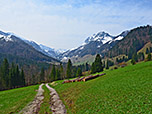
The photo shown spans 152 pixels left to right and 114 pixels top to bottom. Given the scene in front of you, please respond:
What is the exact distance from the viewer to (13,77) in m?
105

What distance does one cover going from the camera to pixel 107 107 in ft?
67.1

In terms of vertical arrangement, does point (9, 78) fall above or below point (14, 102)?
above

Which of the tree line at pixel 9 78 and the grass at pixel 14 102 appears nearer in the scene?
the grass at pixel 14 102

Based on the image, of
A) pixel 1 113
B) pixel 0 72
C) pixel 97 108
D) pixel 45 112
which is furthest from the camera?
pixel 0 72

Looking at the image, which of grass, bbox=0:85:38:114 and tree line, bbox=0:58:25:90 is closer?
grass, bbox=0:85:38:114

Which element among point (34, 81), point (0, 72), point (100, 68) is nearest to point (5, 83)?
point (0, 72)

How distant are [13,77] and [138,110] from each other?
106690mm

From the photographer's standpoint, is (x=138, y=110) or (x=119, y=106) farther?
(x=119, y=106)

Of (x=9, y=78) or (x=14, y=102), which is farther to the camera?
(x=9, y=78)

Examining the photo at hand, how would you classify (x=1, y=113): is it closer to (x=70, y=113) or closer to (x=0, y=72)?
(x=70, y=113)

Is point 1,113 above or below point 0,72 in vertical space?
below

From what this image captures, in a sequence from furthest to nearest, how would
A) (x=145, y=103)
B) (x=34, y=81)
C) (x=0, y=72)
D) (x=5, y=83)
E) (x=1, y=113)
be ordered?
(x=34, y=81) → (x=0, y=72) → (x=5, y=83) → (x=1, y=113) → (x=145, y=103)

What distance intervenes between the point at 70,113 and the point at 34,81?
13946 centimetres

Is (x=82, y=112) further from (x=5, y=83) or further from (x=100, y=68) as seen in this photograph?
(x=5, y=83)
